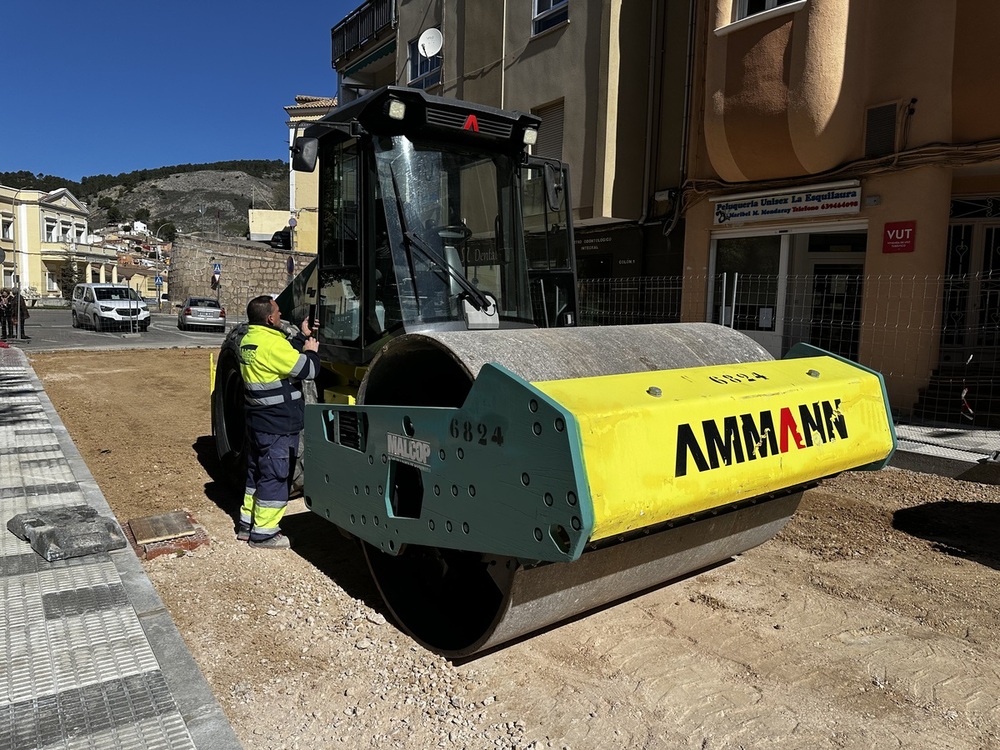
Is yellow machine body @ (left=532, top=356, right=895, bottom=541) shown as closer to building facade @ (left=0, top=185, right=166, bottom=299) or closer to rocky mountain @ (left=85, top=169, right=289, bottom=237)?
A: building facade @ (left=0, top=185, right=166, bottom=299)

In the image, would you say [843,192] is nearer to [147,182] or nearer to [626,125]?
[626,125]

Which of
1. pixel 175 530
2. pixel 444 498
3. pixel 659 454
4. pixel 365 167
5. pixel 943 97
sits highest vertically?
pixel 943 97

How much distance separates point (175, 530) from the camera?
4.97 metres

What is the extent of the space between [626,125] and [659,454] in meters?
11.6

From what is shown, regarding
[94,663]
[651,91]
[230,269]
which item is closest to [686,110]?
[651,91]

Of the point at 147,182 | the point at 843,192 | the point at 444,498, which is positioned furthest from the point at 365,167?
the point at 147,182

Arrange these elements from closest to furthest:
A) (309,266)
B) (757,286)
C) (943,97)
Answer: (309,266) → (943,97) → (757,286)

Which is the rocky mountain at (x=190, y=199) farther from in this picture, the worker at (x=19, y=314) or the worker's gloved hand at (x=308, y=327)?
the worker's gloved hand at (x=308, y=327)

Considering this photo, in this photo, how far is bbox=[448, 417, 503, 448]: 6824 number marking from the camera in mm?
2775

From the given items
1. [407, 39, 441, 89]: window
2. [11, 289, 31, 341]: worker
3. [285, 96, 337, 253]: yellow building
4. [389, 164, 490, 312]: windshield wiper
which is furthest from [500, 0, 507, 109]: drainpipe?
[11, 289, 31, 341]: worker

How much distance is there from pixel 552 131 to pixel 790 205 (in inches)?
215

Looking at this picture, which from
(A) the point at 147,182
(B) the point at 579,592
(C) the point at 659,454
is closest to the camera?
(C) the point at 659,454

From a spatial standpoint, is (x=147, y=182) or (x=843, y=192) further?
(x=147, y=182)

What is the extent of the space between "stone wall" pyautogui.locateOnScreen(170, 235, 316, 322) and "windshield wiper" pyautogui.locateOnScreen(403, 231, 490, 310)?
38.6 meters
